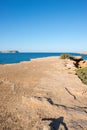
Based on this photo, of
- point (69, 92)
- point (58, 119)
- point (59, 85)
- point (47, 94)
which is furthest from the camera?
point (59, 85)

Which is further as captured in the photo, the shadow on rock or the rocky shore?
the rocky shore

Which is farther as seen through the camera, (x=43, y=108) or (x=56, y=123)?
(x=43, y=108)

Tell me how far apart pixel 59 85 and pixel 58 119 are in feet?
13.4

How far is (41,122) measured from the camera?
16.9 ft

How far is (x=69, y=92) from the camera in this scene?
8469 millimetres

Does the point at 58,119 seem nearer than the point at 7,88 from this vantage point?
Yes

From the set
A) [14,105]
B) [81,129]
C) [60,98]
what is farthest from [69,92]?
[81,129]

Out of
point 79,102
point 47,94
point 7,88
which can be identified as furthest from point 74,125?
point 7,88

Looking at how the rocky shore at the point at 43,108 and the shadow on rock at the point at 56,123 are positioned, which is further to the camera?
the rocky shore at the point at 43,108

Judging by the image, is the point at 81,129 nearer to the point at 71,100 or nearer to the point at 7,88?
the point at 71,100

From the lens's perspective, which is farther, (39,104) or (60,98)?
(60,98)

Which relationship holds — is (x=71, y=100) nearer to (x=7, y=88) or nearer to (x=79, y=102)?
(x=79, y=102)

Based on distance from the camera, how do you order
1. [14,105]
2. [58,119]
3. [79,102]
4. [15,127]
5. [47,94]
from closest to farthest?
[15,127], [58,119], [14,105], [79,102], [47,94]

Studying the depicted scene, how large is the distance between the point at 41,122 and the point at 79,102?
2487 mm
